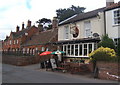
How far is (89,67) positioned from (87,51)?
3339mm

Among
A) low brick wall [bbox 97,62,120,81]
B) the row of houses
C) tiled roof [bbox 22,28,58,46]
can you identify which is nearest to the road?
low brick wall [bbox 97,62,120,81]

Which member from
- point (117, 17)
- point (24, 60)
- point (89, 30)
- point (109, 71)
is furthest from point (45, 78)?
point (24, 60)

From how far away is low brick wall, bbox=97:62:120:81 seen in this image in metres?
13.0

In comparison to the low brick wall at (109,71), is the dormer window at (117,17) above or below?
above

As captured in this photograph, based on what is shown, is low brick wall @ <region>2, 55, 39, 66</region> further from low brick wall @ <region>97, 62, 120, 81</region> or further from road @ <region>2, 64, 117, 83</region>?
low brick wall @ <region>97, 62, 120, 81</region>

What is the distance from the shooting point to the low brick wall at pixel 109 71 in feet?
42.8

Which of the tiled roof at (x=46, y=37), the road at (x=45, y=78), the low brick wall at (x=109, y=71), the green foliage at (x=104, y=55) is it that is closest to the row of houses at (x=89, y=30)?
the green foliage at (x=104, y=55)

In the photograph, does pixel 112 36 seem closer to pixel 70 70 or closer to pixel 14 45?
pixel 70 70

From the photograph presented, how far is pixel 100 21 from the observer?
20.3 metres

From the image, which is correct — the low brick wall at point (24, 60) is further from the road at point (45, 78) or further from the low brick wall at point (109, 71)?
the low brick wall at point (109, 71)

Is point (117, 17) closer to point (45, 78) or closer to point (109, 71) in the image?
point (109, 71)

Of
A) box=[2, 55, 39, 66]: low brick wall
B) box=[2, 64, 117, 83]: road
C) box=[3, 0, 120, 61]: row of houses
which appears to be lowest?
box=[2, 64, 117, 83]: road

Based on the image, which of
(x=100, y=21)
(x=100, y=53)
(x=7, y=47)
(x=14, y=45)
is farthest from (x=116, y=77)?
(x=7, y=47)

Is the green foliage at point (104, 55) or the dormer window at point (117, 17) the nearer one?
the green foliage at point (104, 55)
